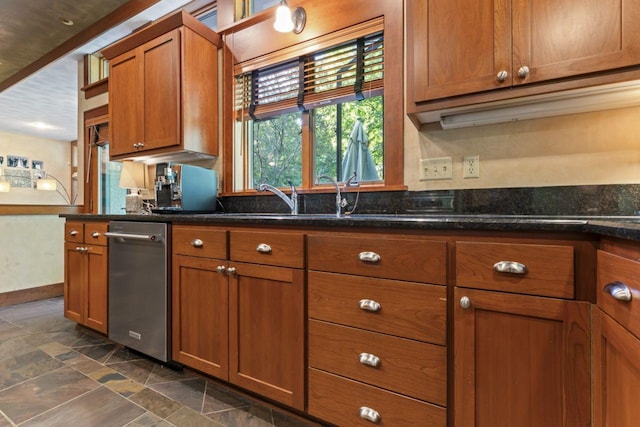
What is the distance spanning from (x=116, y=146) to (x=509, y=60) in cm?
283

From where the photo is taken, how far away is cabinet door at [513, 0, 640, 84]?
1.04 metres

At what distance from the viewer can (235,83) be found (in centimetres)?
237

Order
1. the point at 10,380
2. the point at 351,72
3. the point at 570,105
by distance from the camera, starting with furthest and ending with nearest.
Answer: the point at 351,72
the point at 10,380
the point at 570,105

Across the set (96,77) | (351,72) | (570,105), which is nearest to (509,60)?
(570,105)

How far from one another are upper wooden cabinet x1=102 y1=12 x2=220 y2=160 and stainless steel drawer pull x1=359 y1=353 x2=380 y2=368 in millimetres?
1841

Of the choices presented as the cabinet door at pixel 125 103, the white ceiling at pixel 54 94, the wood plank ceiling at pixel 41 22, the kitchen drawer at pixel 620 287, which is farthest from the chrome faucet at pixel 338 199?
the wood plank ceiling at pixel 41 22

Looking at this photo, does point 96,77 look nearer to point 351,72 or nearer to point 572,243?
point 351,72

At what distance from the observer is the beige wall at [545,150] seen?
1.28 metres

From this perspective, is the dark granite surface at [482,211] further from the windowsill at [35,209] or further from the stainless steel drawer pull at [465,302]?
the windowsill at [35,209]

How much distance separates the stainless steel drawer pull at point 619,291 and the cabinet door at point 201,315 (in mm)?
1391

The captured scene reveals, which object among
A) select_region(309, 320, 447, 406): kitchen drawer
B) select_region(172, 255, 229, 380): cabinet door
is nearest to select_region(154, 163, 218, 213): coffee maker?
select_region(172, 255, 229, 380): cabinet door

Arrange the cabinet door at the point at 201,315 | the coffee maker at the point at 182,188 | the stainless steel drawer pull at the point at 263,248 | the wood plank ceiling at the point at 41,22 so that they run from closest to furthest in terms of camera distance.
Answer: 1. the stainless steel drawer pull at the point at 263,248
2. the cabinet door at the point at 201,315
3. the coffee maker at the point at 182,188
4. the wood plank ceiling at the point at 41,22

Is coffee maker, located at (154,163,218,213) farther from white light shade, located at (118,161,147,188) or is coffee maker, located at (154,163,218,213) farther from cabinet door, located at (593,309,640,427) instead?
cabinet door, located at (593,309,640,427)

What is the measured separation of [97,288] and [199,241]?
45.0 inches
